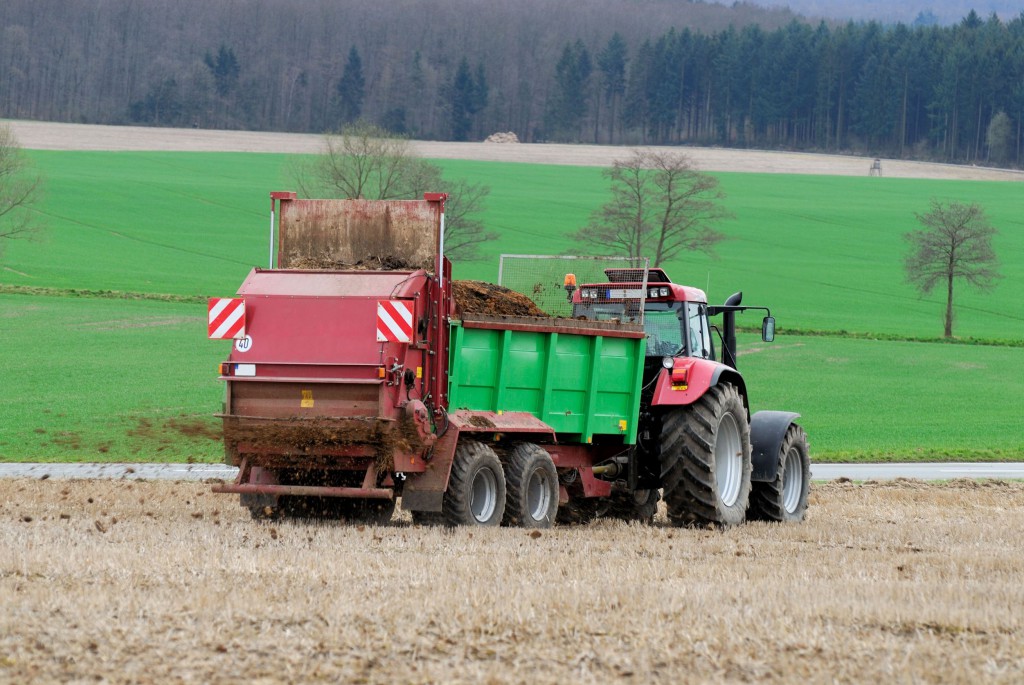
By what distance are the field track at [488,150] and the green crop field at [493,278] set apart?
6.22 metres

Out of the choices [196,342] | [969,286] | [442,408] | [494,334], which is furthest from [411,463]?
[969,286]

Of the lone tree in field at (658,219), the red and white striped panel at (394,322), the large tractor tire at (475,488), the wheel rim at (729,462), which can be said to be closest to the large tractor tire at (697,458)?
the wheel rim at (729,462)

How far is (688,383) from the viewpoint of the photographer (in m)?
13.8

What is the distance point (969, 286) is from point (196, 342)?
40.6 m

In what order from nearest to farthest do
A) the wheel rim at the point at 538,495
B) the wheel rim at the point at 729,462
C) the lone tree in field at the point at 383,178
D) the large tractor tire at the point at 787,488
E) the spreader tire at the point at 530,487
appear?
the spreader tire at the point at 530,487 → the wheel rim at the point at 538,495 → the wheel rim at the point at 729,462 → the large tractor tire at the point at 787,488 → the lone tree in field at the point at 383,178

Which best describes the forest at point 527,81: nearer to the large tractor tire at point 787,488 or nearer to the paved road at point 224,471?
the paved road at point 224,471

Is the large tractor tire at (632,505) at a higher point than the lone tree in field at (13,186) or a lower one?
lower

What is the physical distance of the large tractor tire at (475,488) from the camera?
12.1 m

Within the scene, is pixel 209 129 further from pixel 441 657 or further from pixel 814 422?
pixel 441 657

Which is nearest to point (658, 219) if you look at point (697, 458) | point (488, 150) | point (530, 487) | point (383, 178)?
point (383, 178)

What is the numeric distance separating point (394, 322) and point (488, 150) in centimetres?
10736

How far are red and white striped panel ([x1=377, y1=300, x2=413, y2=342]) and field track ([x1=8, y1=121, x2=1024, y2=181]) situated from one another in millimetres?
92281

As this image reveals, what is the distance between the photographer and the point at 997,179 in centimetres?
10962

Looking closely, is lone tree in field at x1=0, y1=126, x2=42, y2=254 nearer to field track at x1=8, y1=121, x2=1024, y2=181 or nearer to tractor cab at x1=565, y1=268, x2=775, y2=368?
field track at x1=8, y1=121, x2=1024, y2=181
